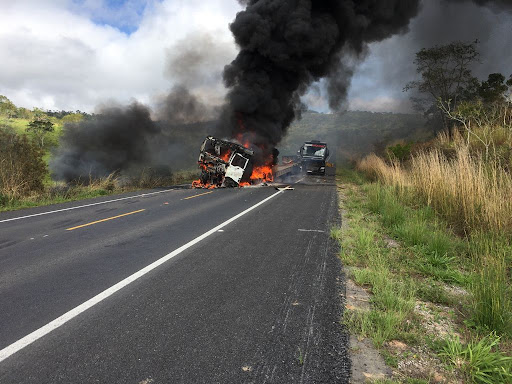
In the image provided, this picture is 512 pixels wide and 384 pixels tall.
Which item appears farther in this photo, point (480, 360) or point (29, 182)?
point (29, 182)

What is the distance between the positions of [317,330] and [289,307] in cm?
51

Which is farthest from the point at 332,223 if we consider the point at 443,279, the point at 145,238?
the point at 145,238

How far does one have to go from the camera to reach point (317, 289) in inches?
154

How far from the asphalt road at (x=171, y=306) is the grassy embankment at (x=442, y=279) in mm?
463

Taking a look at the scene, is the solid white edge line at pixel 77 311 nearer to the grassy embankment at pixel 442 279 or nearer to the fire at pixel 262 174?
the grassy embankment at pixel 442 279

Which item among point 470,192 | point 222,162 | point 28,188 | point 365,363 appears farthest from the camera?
point 222,162

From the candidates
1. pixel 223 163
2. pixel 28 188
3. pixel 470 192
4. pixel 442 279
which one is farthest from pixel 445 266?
pixel 28 188

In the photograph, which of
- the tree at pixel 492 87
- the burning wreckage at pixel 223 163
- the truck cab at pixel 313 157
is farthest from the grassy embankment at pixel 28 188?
the tree at pixel 492 87

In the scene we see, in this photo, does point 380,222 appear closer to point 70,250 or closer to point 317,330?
point 317,330

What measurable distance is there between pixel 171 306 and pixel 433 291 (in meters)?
3.05

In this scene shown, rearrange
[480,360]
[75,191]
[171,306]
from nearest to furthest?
[480,360] → [171,306] → [75,191]

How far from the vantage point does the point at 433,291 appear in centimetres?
371

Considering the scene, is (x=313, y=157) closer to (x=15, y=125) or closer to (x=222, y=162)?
(x=222, y=162)

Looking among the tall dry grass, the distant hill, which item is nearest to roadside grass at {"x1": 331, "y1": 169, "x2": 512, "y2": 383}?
the tall dry grass
